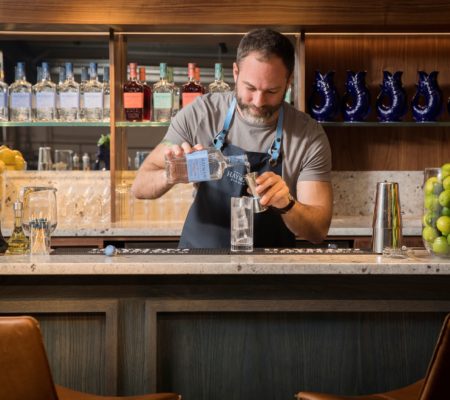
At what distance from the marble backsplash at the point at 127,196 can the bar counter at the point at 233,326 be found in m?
1.79

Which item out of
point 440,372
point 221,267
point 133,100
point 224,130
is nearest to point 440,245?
point 221,267

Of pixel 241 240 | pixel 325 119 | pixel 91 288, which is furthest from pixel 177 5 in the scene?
pixel 91 288

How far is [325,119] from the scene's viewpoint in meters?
3.89

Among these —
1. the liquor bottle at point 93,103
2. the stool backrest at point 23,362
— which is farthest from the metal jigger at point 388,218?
the liquor bottle at point 93,103

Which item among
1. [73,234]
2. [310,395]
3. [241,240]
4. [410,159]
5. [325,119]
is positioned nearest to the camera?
[310,395]

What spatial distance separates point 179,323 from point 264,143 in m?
0.90

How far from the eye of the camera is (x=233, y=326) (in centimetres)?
196

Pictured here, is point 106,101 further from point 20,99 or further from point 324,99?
point 324,99

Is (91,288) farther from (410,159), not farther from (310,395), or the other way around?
(410,159)

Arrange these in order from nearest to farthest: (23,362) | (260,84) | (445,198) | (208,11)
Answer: (23,362), (445,198), (260,84), (208,11)

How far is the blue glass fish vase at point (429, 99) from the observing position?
392cm

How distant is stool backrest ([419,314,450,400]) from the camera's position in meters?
1.33

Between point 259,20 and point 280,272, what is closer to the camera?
point 280,272

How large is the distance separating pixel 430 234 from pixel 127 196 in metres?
2.16
